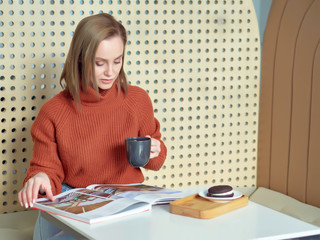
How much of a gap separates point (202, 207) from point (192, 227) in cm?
11

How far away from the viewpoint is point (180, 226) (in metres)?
1.10

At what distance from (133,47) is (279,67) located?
632 millimetres

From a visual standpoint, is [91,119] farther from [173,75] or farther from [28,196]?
[173,75]

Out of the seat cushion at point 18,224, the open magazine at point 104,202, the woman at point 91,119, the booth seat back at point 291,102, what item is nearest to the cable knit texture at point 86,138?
the woman at point 91,119

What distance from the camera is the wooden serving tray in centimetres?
115

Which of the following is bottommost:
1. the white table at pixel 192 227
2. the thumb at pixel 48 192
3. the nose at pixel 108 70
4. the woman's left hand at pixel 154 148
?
the white table at pixel 192 227

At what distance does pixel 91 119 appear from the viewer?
1.65 metres

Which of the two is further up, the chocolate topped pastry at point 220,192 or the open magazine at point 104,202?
the chocolate topped pastry at point 220,192

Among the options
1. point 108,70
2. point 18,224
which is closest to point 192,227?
point 108,70

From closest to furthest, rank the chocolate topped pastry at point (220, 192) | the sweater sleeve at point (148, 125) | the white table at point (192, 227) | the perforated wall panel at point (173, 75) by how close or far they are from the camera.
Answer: the white table at point (192, 227), the chocolate topped pastry at point (220, 192), the sweater sleeve at point (148, 125), the perforated wall panel at point (173, 75)

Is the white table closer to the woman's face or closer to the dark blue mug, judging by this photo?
the dark blue mug

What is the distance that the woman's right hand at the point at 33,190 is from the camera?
1.31m

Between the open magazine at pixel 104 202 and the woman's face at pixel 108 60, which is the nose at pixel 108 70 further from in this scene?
the open magazine at pixel 104 202

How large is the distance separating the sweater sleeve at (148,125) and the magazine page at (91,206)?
45cm
